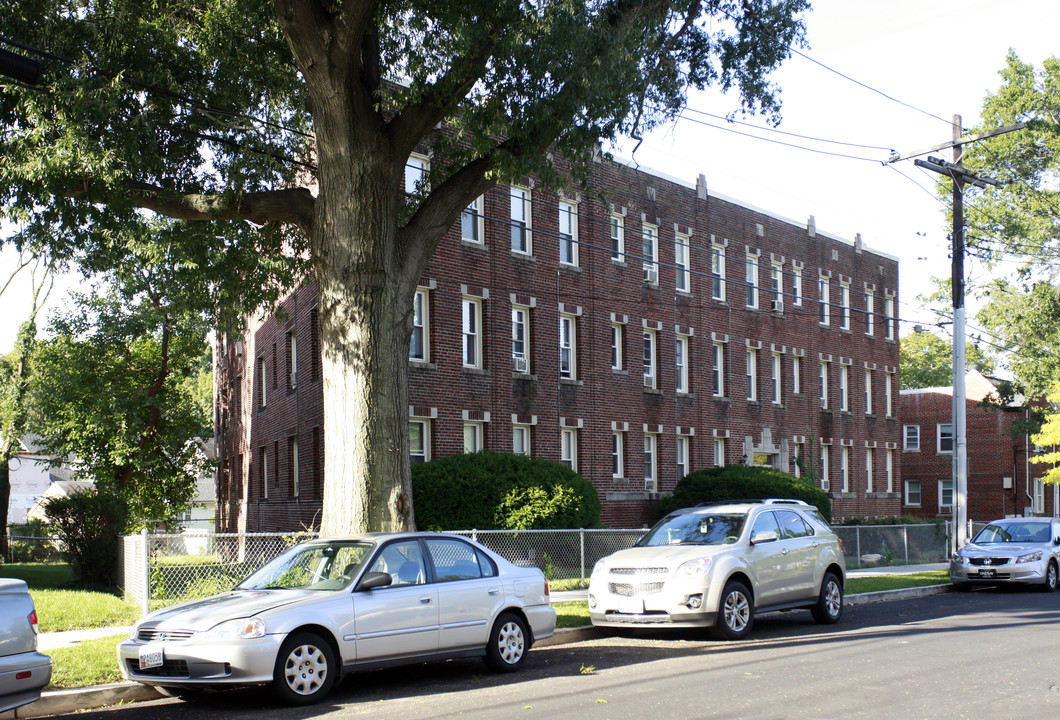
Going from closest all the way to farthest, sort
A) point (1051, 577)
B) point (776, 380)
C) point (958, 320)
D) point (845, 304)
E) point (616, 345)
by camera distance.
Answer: point (1051, 577) < point (958, 320) < point (616, 345) < point (776, 380) < point (845, 304)

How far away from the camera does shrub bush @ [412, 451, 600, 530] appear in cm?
2162

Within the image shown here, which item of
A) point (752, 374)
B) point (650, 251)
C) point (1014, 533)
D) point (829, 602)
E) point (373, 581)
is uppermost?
point (650, 251)

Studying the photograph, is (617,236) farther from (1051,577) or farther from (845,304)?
(1051,577)

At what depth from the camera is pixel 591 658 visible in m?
11.9

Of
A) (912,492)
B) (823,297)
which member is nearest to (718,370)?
(823,297)

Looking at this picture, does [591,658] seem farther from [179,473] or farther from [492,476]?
[179,473]

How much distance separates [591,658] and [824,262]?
28.8 m

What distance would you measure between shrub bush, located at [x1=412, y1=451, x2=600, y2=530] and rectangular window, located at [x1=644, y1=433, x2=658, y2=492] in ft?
24.5

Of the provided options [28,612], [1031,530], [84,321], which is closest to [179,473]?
[84,321]

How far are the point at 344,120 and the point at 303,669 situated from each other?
22.2 ft

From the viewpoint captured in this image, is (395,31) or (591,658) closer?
(591,658)

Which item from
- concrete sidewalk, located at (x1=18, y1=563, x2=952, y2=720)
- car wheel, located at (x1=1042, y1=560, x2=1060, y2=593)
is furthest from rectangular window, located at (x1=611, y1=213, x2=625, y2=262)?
car wheel, located at (x1=1042, y1=560, x2=1060, y2=593)

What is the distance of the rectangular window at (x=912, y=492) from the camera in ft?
174

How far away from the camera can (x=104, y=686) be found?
31.6 feet
